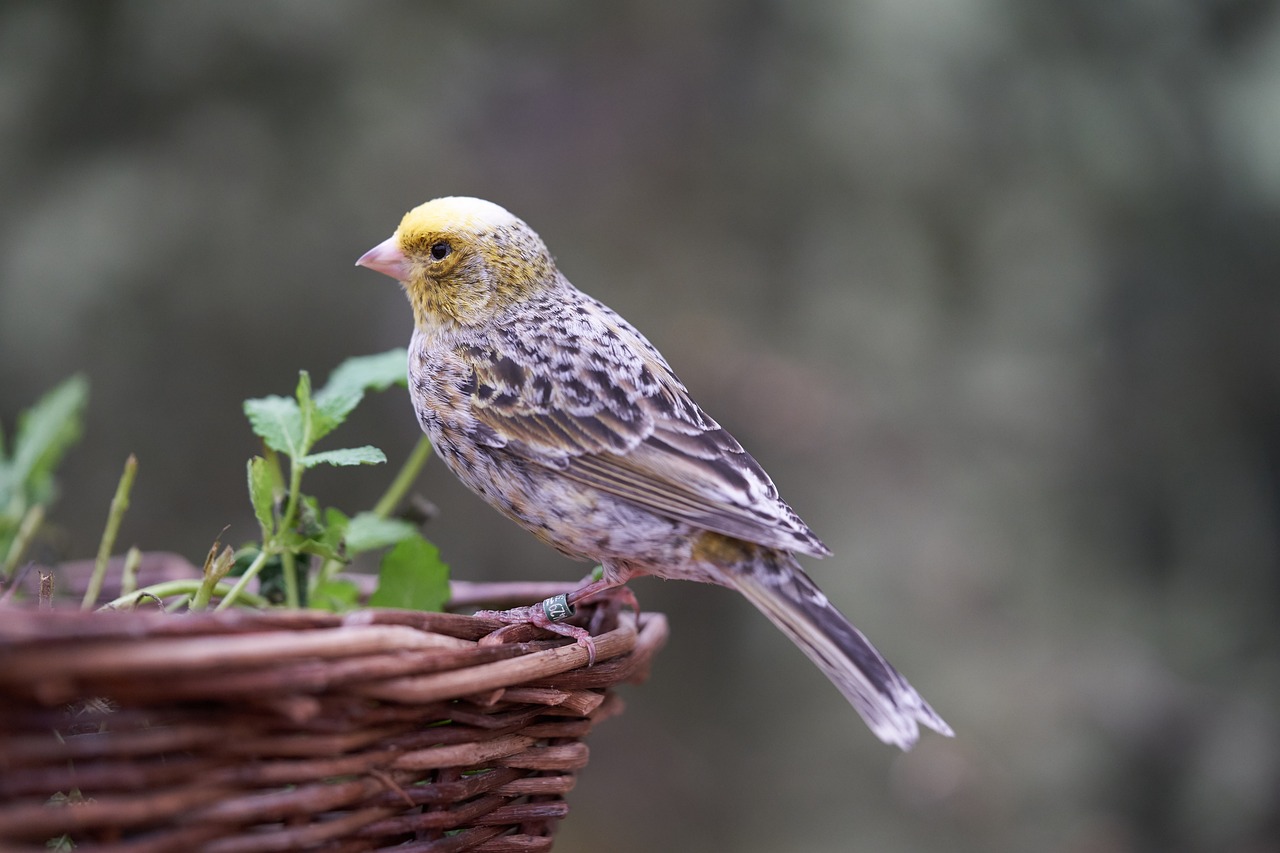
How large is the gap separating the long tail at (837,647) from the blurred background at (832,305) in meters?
2.08

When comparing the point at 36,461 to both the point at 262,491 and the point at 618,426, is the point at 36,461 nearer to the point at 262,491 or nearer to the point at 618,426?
the point at 262,491

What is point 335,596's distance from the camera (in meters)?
2.02

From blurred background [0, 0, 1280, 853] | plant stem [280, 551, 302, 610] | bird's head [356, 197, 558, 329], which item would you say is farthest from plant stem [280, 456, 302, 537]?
blurred background [0, 0, 1280, 853]

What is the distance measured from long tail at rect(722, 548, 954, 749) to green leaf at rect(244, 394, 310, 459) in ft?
2.66

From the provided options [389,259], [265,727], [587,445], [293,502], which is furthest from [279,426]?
[265,727]

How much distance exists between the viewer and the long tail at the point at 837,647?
5.42 ft

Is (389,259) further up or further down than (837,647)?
further up

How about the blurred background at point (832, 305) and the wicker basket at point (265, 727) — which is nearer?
the wicker basket at point (265, 727)

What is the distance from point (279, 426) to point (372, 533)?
26 cm

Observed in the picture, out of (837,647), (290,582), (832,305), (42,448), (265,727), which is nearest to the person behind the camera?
(265,727)

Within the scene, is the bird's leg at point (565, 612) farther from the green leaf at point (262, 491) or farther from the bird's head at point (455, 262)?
the bird's head at point (455, 262)

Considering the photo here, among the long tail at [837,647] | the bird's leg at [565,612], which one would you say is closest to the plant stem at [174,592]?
the bird's leg at [565,612]

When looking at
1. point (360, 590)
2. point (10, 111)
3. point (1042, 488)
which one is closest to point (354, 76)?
point (10, 111)

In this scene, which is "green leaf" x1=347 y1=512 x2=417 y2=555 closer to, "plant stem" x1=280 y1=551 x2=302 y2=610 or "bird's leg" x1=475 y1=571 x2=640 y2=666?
"plant stem" x1=280 y1=551 x2=302 y2=610
